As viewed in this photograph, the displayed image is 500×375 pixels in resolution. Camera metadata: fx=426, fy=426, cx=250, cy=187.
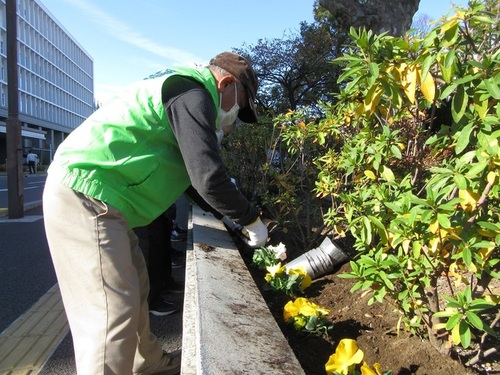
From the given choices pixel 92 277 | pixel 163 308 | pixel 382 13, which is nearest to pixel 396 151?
pixel 92 277

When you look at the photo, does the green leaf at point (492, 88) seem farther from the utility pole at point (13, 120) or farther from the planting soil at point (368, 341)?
the utility pole at point (13, 120)

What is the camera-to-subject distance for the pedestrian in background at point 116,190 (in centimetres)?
167

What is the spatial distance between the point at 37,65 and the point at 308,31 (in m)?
54.8

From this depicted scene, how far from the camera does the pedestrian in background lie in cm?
167

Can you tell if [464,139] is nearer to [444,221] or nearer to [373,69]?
[444,221]

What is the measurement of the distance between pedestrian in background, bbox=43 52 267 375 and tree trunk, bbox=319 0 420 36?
617 centimetres

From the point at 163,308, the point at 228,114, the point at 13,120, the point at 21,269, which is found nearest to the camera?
the point at 228,114

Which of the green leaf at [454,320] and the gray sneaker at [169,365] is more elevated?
the green leaf at [454,320]

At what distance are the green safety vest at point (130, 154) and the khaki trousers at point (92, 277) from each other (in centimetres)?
7

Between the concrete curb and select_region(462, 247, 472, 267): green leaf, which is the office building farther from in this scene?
select_region(462, 247, 472, 267): green leaf

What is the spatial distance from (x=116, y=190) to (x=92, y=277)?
1.16 feet

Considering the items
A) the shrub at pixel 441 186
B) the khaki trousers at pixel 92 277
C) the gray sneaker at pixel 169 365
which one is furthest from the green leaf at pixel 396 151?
the gray sneaker at pixel 169 365

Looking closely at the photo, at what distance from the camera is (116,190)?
5.66ft

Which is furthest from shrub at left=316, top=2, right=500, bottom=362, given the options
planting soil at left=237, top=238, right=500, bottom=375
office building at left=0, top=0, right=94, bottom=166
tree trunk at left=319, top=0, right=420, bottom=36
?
office building at left=0, top=0, right=94, bottom=166
